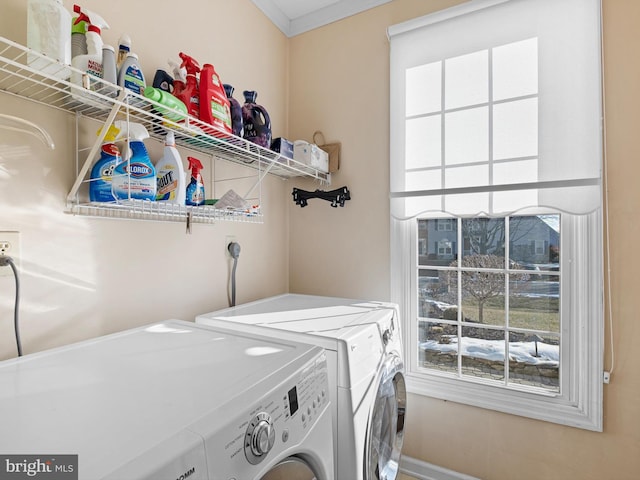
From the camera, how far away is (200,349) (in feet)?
3.20

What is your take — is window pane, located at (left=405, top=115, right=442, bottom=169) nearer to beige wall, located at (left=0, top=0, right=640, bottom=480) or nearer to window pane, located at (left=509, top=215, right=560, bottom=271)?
beige wall, located at (left=0, top=0, right=640, bottom=480)

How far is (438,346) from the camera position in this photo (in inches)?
71.0

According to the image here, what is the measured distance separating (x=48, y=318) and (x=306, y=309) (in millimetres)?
944

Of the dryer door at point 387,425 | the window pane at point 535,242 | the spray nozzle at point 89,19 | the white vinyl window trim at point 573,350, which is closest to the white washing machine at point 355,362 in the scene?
the dryer door at point 387,425

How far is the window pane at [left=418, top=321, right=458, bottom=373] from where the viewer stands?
→ 177 centimetres

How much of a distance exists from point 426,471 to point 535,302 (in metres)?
1.05

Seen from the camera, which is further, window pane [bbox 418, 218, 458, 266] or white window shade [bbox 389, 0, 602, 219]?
window pane [bbox 418, 218, 458, 266]

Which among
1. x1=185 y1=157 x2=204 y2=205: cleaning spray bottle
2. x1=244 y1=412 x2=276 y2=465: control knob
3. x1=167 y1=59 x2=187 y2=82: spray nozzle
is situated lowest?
x1=244 y1=412 x2=276 y2=465: control knob

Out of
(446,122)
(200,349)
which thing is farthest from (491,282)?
(200,349)

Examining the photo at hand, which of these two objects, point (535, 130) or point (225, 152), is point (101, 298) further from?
point (535, 130)

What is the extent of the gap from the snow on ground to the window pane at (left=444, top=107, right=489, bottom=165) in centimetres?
92

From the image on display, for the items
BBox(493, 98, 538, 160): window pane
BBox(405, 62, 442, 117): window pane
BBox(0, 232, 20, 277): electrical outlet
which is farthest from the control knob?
BBox(405, 62, 442, 117): window pane

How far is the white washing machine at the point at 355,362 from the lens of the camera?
3.59ft

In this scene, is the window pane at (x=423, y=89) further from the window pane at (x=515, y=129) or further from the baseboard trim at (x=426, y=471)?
the baseboard trim at (x=426, y=471)
